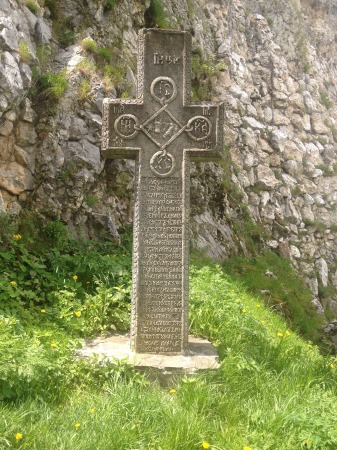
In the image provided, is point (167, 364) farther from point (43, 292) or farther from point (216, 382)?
point (43, 292)

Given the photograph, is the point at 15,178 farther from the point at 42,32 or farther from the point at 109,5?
the point at 109,5

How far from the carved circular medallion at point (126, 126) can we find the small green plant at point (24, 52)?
10.3ft

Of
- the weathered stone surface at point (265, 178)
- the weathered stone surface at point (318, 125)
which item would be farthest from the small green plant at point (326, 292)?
the weathered stone surface at point (318, 125)

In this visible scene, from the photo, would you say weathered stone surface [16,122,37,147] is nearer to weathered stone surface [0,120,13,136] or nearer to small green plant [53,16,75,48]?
weathered stone surface [0,120,13,136]

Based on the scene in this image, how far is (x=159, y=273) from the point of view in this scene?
4449 millimetres

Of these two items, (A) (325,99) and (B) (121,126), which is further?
(A) (325,99)

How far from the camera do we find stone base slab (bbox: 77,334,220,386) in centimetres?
399

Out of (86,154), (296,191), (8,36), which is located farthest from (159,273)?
(296,191)

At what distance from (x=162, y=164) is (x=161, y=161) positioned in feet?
0.10

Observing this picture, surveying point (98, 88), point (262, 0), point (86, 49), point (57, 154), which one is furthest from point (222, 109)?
point (262, 0)

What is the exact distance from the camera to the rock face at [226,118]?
6.82 m

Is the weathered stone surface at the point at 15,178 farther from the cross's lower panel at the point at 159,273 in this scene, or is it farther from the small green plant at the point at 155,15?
the small green plant at the point at 155,15

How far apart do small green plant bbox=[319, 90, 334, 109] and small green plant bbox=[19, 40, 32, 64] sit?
41.4 ft

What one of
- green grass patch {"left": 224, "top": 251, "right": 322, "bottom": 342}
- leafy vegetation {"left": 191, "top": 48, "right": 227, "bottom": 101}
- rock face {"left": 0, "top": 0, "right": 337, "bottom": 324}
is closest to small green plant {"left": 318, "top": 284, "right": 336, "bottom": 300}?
rock face {"left": 0, "top": 0, "right": 337, "bottom": 324}
